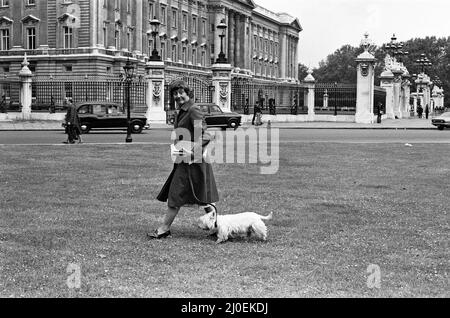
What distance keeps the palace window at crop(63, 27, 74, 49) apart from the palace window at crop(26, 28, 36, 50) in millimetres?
3569

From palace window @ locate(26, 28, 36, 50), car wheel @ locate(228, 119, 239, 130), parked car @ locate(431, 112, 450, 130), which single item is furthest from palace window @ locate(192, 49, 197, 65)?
car wheel @ locate(228, 119, 239, 130)

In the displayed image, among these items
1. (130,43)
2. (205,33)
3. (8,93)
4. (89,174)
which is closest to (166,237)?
(89,174)

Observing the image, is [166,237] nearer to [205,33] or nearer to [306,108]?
[306,108]

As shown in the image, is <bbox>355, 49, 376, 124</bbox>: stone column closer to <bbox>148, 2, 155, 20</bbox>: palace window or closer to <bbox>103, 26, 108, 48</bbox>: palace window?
<bbox>103, 26, 108, 48</bbox>: palace window

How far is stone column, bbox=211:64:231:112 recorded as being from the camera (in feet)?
129

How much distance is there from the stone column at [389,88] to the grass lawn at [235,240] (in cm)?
3537

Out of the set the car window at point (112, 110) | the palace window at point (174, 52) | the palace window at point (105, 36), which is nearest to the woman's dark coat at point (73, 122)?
the car window at point (112, 110)

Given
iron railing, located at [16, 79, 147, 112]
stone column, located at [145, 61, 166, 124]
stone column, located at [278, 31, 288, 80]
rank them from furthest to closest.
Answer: stone column, located at [278, 31, 288, 80] < iron railing, located at [16, 79, 147, 112] < stone column, located at [145, 61, 166, 124]

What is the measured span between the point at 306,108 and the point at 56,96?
56.3 feet

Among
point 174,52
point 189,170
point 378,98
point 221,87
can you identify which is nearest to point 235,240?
point 189,170

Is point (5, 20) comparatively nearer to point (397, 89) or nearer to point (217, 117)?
point (397, 89)

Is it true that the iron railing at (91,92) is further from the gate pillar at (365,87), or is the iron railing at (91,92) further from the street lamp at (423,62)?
the street lamp at (423,62)

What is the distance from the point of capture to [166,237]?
855cm

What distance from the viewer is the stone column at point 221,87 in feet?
129
